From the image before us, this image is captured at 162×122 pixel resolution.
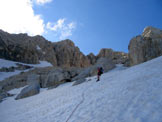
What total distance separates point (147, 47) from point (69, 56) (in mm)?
70154

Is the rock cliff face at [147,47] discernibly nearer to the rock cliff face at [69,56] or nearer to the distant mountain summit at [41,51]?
the distant mountain summit at [41,51]

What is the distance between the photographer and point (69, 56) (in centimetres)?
8662

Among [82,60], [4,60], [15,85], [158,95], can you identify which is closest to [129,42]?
[158,95]

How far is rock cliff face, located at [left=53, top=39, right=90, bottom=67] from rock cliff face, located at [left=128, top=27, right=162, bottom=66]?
67.5 metres

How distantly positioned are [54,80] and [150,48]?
18.5 meters

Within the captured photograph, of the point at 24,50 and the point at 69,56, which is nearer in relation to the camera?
the point at 24,50

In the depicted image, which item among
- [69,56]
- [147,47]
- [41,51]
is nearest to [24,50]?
[41,51]

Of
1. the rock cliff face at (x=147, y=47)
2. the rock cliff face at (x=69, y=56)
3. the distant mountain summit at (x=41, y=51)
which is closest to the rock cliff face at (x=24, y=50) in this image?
the distant mountain summit at (x=41, y=51)

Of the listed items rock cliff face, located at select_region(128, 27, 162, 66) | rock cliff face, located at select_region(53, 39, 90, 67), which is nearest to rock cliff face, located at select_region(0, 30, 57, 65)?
rock cliff face, located at select_region(53, 39, 90, 67)

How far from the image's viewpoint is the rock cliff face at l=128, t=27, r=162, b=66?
61.0 ft

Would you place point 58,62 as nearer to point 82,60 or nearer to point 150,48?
point 82,60

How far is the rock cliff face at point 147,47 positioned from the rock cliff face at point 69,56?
67466 millimetres

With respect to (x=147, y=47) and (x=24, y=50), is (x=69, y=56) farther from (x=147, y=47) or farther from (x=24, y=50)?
(x=147, y=47)

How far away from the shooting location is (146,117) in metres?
3.72
